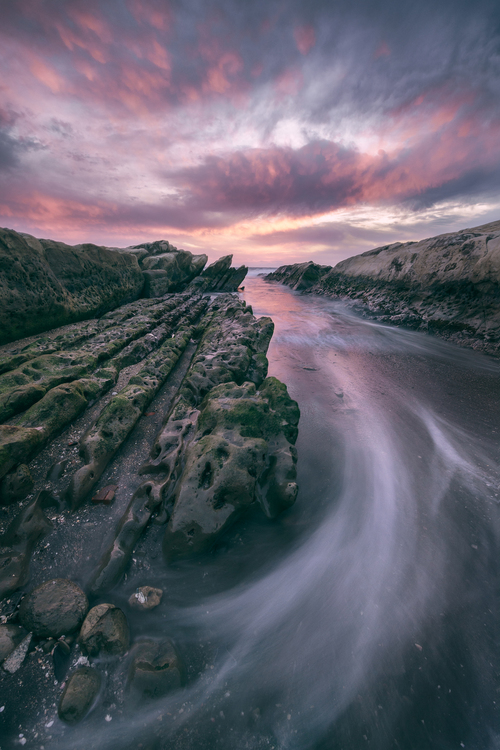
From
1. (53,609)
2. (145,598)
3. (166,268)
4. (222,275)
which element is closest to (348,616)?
(145,598)

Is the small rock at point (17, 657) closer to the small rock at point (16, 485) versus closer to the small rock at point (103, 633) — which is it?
the small rock at point (103, 633)

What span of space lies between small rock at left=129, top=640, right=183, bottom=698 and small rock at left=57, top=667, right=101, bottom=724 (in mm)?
256

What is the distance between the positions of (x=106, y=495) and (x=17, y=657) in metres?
1.48

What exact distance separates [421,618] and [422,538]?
0.92 m

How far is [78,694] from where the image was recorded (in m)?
1.80

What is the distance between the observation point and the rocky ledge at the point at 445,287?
9508 mm

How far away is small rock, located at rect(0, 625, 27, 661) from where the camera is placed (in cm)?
194

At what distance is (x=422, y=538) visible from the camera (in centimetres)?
314

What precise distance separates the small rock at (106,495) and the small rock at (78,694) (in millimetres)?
1552

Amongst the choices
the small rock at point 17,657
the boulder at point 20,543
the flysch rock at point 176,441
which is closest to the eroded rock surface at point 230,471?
the flysch rock at point 176,441

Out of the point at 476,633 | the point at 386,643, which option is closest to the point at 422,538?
the point at 476,633

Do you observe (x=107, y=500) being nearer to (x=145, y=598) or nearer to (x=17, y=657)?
(x=145, y=598)

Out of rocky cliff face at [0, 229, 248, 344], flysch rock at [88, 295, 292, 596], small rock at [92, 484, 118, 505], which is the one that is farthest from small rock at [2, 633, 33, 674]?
rocky cliff face at [0, 229, 248, 344]

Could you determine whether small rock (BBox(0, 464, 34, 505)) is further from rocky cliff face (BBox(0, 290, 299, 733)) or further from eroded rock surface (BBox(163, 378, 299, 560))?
eroded rock surface (BBox(163, 378, 299, 560))
